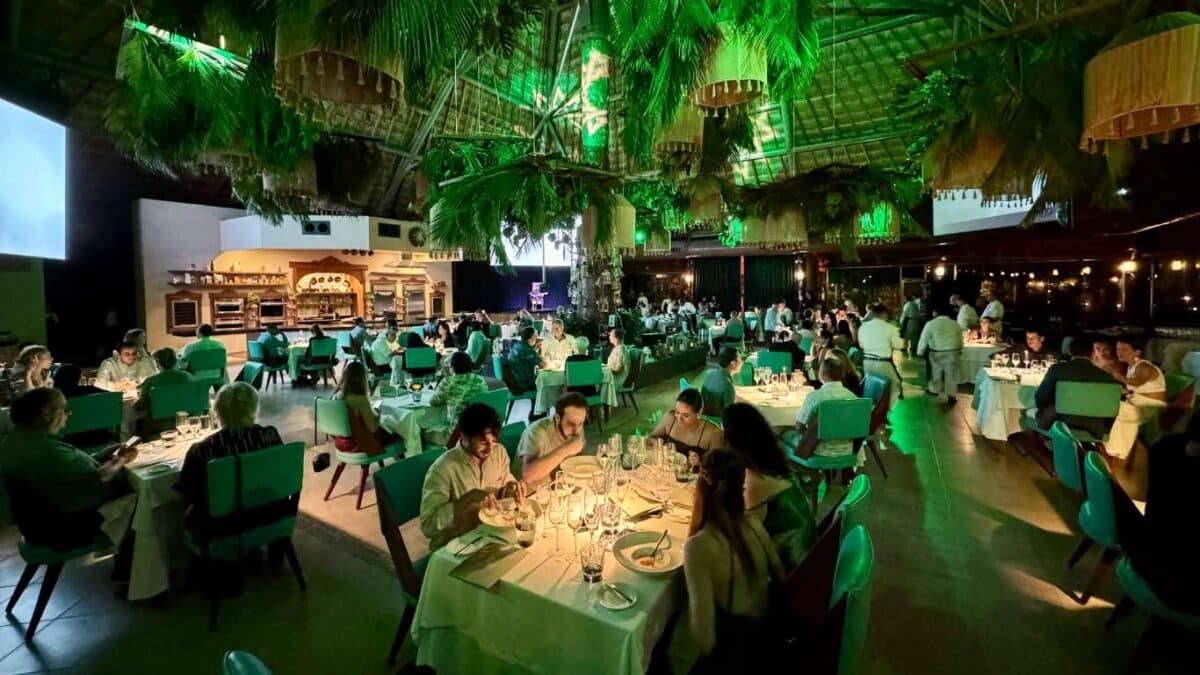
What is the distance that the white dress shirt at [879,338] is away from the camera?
7.24 meters

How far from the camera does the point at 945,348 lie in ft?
27.5

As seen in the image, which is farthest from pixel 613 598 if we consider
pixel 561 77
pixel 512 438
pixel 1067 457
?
pixel 561 77

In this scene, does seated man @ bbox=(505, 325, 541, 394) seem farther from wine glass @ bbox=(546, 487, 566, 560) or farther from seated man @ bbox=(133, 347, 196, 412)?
wine glass @ bbox=(546, 487, 566, 560)

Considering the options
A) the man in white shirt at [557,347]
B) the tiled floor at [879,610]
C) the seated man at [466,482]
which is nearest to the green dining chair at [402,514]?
the seated man at [466,482]

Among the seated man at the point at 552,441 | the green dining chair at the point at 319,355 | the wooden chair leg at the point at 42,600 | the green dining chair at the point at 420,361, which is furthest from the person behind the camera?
the green dining chair at the point at 319,355

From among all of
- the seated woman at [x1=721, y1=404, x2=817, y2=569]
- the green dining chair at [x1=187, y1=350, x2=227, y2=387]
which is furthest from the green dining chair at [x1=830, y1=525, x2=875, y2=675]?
the green dining chair at [x1=187, y1=350, x2=227, y2=387]

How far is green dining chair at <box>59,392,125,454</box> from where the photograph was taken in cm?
457

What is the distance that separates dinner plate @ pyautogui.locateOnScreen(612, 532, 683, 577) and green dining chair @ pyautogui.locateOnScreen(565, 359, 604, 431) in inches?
177

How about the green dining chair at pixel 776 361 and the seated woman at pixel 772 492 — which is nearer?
the seated woman at pixel 772 492

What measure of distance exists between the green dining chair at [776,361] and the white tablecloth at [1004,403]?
7.05ft

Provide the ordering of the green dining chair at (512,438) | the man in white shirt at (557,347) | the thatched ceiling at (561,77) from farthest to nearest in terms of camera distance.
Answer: the man in white shirt at (557,347) → the thatched ceiling at (561,77) → the green dining chair at (512,438)

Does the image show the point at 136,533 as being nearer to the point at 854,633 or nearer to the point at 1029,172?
the point at 854,633

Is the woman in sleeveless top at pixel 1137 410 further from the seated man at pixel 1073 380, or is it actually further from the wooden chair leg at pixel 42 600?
the wooden chair leg at pixel 42 600

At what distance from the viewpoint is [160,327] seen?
13.5 metres
